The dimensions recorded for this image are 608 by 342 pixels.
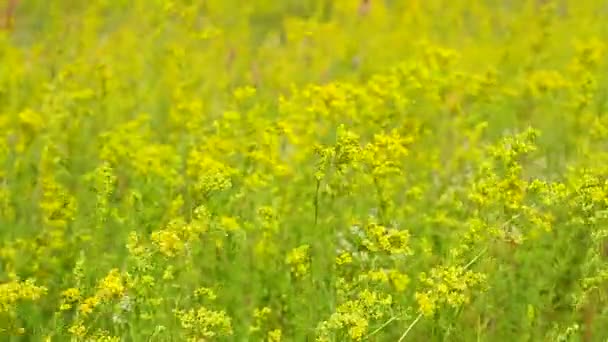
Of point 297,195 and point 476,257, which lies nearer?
point 476,257

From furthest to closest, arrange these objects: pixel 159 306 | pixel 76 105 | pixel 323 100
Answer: pixel 76 105, pixel 323 100, pixel 159 306

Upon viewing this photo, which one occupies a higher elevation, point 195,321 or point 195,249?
point 195,249

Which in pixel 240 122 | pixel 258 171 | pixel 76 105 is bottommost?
pixel 258 171

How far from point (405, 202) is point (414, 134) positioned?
35cm

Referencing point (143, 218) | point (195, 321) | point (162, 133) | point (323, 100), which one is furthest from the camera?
point (162, 133)

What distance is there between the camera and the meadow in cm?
333

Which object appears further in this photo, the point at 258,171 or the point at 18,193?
the point at 18,193

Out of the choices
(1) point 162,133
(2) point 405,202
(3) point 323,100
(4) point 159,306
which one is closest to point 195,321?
(4) point 159,306

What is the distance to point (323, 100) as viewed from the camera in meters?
4.44

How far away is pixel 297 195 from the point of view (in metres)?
4.56

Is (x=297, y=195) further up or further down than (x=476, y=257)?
further up

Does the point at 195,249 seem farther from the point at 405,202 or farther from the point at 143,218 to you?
the point at 405,202

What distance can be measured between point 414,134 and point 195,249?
1.44 m

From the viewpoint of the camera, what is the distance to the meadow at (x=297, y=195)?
3334mm
